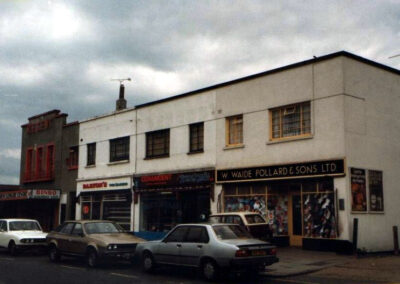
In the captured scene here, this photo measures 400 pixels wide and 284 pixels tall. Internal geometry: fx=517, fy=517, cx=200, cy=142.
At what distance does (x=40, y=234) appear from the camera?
2169cm

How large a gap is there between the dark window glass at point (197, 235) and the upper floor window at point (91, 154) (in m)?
20.2

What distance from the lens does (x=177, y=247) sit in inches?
559

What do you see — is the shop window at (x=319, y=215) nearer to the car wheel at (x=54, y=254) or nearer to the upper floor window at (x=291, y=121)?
the upper floor window at (x=291, y=121)

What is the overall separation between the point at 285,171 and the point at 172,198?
25.9ft

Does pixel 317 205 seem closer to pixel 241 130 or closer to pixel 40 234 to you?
pixel 241 130

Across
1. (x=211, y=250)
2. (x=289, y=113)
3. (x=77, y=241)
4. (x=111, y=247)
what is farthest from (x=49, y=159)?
(x=211, y=250)

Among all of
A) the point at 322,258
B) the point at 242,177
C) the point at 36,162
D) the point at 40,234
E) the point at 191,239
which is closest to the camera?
the point at 191,239

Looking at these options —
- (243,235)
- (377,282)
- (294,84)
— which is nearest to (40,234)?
(243,235)

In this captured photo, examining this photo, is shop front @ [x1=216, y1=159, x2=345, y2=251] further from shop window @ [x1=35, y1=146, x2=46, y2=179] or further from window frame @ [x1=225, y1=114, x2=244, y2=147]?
shop window @ [x1=35, y1=146, x2=46, y2=179]

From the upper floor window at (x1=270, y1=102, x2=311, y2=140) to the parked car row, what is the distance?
7.28 meters

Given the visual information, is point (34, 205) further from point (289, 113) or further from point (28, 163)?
point (289, 113)

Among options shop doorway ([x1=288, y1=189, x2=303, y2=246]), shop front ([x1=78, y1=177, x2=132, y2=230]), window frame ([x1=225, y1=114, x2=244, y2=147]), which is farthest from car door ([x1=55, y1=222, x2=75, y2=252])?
shop front ([x1=78, y1=177, x2=132, y2=230])

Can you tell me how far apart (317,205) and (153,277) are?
8715mm

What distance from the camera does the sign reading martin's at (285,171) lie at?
1981cm
